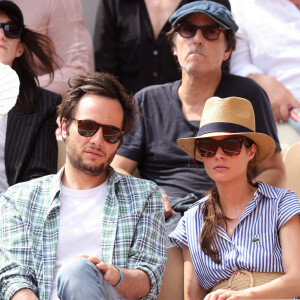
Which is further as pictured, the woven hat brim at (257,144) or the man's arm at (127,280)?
the woven hat brim at (257,144)

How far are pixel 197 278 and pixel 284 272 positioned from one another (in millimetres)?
A: 373

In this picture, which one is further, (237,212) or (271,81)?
(271,81)

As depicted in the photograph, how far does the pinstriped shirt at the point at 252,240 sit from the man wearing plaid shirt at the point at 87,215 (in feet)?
0.56

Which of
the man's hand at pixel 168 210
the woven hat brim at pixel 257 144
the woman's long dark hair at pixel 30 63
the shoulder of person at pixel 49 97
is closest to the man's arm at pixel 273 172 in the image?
the woven hat brim at pixel 257 144

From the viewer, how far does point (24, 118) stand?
11.8ft

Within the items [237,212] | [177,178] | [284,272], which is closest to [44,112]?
[177,178]

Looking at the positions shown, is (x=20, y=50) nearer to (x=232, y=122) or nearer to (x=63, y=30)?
(x=63, y=30)

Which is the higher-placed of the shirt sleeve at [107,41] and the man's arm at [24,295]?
the shirt sleeve at [107,41]

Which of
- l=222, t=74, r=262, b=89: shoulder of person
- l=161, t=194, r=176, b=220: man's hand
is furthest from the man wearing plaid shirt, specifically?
l=222, t=74, r=262, b=89: shoulder of person

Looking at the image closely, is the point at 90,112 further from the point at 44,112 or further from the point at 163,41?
the point at 163,41

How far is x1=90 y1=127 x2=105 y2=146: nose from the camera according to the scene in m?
2.80

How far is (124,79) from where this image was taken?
4.48 meters

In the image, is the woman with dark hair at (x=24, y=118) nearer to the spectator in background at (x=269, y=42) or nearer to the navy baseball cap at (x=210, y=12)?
the navy baseball cap at (x=210, y=12)

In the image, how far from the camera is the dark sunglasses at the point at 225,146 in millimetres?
2879
